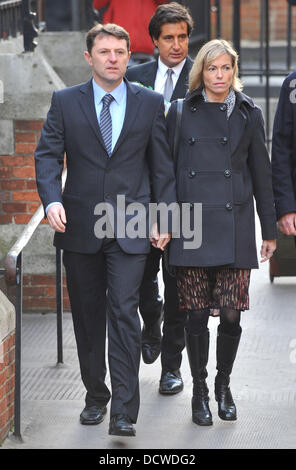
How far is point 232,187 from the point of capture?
5.30 metres

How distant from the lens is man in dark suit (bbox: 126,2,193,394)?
5781mm

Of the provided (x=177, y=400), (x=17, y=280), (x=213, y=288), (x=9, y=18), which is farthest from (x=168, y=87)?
(x=9, y=18)

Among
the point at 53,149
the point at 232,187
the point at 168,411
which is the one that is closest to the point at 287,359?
the point at 168,411

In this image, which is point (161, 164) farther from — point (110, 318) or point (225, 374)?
point (225, 374)

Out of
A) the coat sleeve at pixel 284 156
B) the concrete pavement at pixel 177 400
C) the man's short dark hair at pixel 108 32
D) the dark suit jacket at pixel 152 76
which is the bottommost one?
the concrete pavement at pixel 177 400

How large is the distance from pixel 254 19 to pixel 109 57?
12.0 m

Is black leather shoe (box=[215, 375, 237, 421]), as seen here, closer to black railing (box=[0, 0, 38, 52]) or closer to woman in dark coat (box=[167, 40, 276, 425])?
woman in dark coat (box=[167, 40, 276, 425])

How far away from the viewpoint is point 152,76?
5949 mm

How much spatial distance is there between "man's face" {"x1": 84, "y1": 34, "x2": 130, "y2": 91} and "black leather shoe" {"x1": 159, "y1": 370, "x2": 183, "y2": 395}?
5.44ft

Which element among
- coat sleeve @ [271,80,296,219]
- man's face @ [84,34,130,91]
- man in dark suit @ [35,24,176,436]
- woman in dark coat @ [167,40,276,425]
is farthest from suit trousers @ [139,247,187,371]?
man's face @ [84,34,130,91]

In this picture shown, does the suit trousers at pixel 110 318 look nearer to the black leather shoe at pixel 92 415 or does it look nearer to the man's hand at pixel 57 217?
the black leather shoe at pixel 92 415

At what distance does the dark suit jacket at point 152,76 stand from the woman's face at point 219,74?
62 centimetres

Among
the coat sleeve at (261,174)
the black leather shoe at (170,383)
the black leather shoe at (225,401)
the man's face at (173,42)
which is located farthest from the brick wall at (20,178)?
the black leather shoe at (225,401)

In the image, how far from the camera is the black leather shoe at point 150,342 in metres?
6.26
